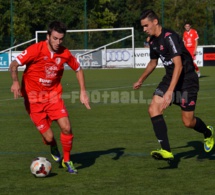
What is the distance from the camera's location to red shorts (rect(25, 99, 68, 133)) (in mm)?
8797

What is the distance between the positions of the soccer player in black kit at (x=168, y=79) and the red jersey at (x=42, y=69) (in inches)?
42.6

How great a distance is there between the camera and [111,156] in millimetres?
9797

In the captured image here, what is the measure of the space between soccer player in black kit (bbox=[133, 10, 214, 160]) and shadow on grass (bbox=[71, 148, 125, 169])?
39.3 inches

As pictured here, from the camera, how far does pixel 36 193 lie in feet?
24.4

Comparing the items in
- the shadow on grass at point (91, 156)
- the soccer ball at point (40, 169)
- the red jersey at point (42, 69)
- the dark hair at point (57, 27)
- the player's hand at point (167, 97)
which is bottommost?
the shadow on grass at point (91, 156)

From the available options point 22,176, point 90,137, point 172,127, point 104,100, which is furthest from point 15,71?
point 104,100

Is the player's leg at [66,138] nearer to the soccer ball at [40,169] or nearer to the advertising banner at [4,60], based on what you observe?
the soccer ball at [40,169]

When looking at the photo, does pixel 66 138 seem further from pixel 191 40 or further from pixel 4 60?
pixel 4 60

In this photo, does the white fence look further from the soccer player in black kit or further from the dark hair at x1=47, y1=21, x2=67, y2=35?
the dark hair at x1=47, y1=21, x2=67, y2=35

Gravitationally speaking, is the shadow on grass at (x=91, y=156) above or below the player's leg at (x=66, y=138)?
below

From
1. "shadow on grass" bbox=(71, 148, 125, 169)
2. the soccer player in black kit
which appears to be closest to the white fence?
"shadow on grass" bbox=(71, 148, 125, 169)

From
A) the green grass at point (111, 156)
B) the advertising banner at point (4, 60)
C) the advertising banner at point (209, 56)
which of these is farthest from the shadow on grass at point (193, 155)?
the advertising banner at point (4, 60)

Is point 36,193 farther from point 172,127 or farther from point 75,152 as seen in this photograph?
point 172,127

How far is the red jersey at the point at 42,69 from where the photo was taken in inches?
342
